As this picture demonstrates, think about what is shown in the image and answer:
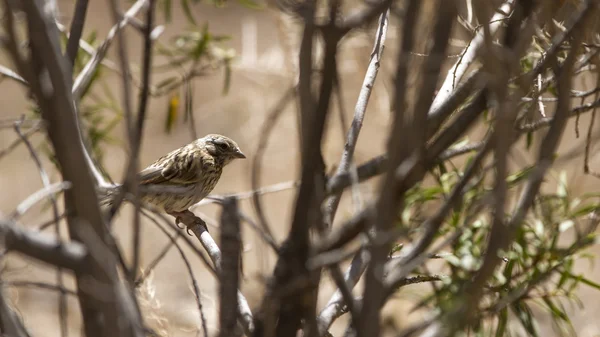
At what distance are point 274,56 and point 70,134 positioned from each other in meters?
7.28

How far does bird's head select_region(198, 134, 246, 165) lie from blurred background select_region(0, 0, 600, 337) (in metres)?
1.73

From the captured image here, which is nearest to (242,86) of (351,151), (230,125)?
(230,125)

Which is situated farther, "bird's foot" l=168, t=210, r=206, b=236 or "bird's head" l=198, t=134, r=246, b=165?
"bird's head" l=198, t=134, r=246, b=165

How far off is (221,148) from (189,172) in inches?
14.0

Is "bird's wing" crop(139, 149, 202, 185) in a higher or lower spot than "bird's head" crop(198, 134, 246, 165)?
lower

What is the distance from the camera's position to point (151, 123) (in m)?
12.0

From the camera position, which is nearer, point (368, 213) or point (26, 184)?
point (368, 213)

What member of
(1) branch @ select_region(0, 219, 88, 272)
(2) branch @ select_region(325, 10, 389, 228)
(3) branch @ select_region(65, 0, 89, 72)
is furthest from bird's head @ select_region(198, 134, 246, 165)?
(1) branch @ select_region(0, 219, 88, 272)

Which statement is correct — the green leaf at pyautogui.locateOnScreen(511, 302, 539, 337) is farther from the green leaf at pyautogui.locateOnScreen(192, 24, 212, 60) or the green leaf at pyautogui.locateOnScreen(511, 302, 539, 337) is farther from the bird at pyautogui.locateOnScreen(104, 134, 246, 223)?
the green leaf at pyautogui.locateOnScreen(192, 24, 212, 60)

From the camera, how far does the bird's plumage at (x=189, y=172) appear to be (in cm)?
479

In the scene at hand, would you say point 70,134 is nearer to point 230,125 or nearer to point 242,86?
point 230,125

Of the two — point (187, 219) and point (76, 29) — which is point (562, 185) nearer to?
point (187, 219)

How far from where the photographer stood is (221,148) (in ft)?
17.4

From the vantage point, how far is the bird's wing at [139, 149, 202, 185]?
500 centimetres
